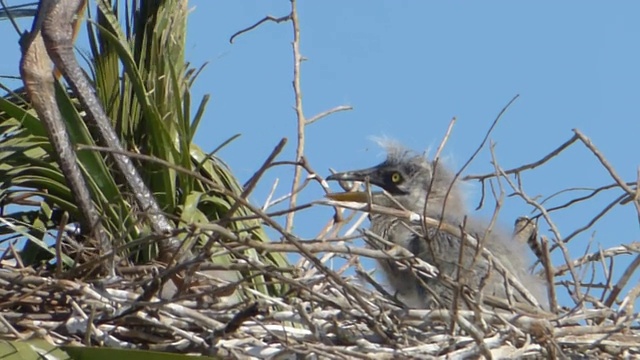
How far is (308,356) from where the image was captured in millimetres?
4223

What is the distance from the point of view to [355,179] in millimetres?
5871

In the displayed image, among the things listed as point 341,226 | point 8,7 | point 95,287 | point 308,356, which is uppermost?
point 8,7

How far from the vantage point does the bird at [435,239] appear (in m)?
4.72

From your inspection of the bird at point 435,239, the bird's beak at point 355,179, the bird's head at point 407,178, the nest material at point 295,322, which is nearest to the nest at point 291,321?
the nest material at point 295,322

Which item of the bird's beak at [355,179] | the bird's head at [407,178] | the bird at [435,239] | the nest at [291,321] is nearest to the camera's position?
the nest at [291,321]

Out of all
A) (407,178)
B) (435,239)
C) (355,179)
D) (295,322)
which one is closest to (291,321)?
(295,322)

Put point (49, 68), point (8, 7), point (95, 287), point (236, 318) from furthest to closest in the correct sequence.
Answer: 1. point (8, 7)
2. point (49, 68)
3. point (95, 287)
4. point (236, 318)

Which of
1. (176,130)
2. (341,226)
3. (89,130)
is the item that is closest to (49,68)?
(89,130)

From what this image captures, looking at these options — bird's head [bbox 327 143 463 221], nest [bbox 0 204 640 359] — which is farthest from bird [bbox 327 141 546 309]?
nest [bbox 0 204 640 359]

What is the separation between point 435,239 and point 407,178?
83cm

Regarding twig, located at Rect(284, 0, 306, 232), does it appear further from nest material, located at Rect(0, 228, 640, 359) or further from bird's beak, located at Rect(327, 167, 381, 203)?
nest material, located at Rect(0, 228, 640, 359)

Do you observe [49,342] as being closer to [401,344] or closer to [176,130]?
[401,344]

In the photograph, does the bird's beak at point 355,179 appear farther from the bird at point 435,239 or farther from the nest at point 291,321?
the nest at point 291,321

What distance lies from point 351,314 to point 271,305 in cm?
24
